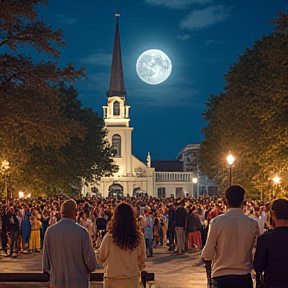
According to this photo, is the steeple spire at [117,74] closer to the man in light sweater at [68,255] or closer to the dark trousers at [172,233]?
the dark trousers at [172,233]

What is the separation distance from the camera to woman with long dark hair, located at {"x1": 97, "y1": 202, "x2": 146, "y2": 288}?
22.5 feet

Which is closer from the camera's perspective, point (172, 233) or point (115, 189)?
point (172, 233)

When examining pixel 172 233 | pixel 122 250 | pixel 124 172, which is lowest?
pixel 122 250

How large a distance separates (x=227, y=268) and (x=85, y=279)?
5.41 ft

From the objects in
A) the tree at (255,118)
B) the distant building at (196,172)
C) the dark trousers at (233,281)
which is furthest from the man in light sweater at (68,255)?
the distant building at (196,172)

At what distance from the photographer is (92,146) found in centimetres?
5838

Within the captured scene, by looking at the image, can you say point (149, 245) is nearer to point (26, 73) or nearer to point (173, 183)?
point (26, 73)

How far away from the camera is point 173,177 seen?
93.7 metres

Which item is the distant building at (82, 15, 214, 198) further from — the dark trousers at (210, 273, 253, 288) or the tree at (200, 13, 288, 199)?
the dark trousers at (210, 273, 253, 288)

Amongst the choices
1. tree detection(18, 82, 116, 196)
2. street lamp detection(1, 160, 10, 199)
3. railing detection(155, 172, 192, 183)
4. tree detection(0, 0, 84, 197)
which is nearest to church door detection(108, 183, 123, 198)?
railing detection(155, 172, 192, 183)

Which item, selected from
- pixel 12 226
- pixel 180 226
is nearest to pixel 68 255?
pixel 12 226

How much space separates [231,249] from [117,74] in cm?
9058

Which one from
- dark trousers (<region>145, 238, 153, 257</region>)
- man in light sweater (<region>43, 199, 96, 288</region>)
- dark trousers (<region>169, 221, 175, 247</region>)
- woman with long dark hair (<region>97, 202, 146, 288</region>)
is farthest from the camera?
dark trousers (<region>169, 221, 175, 247</region>)

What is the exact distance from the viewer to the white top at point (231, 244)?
6707 millimetres
